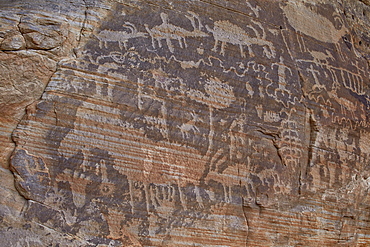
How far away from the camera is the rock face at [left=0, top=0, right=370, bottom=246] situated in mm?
2064

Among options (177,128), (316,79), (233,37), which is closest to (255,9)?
(233,37)

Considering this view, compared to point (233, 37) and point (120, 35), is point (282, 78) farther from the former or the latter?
point (120, 35)

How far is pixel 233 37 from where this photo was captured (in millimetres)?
2613

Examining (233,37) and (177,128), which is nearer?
(177,128)

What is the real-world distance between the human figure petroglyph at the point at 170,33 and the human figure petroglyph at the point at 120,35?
71 mm

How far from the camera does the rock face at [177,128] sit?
2.06m

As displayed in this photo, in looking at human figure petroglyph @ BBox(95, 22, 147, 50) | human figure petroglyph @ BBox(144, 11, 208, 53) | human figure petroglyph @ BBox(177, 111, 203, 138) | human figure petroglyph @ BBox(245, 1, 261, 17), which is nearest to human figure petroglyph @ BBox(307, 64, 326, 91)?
human figure petroglyph @ BBox(245, 1, 261, 17)

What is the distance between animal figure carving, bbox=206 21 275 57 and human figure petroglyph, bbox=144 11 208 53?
A: 110 millimetres

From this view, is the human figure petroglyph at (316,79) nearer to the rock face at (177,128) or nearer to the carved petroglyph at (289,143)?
the rock face at (177,128)

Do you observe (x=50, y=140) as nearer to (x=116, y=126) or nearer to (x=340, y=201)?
(x=116, y=126)

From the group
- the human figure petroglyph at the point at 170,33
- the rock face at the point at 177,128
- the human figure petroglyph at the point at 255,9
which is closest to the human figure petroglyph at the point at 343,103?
the rock face at the point at 177,128

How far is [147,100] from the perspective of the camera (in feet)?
7.47

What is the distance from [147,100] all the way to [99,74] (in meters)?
0.32

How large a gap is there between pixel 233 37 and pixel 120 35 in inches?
31.2
